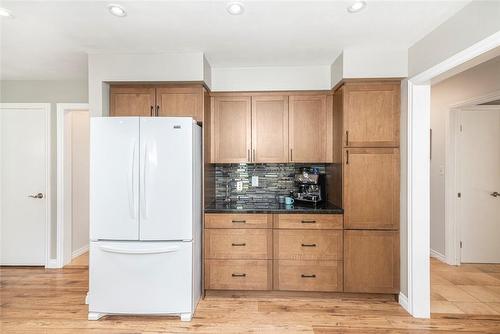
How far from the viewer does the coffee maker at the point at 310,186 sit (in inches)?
128

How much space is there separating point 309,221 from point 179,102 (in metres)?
1.78

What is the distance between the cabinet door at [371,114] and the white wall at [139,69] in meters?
1.51

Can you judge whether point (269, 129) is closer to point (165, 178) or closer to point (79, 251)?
point (165, 178)

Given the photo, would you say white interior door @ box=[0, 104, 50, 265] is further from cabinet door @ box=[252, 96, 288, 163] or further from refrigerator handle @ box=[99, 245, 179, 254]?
cabinet door @ box=[252, 96, 288, 163]

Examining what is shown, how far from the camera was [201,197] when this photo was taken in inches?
114

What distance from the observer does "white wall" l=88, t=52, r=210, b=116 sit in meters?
2.80

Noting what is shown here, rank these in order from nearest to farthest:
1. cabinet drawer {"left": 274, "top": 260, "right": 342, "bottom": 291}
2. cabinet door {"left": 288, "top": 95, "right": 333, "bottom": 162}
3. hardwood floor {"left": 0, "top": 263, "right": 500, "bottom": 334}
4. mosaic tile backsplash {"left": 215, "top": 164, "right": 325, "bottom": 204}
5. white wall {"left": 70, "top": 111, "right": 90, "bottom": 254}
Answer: hardwood floor {"left": 0, "top": 263, "right": 500, "bottom": 334}, cabinet drawer {"left": 274, "top": 260, "right": 342, "bottom": 291}, cabinet door {"left": 288, "top": 95, "right": 333, "bottom": 162}, mosaic tile backsplash {"left": 215, "top": 164, "right": 325, "bottom": 204}, white wall {"left": 70, "top": 111, "right": 90, "bottom": 254}

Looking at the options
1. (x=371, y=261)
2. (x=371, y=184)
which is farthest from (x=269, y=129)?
(x=371, y=261)

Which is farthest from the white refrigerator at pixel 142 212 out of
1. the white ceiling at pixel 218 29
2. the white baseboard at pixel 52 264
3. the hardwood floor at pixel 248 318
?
the white baseboard at pixel 52 264

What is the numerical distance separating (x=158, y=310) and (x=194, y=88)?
2093 millimetres

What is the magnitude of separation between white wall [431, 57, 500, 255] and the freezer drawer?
3.60 meters

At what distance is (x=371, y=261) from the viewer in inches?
110

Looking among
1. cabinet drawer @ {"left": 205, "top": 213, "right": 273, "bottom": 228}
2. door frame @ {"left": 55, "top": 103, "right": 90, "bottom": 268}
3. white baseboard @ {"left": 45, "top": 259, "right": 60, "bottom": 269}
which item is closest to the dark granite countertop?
cabinet drawer @ {"left": 205, "top": 213, "right": 273, "bottom": 228}

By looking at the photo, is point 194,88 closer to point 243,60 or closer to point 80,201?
point 243,60
